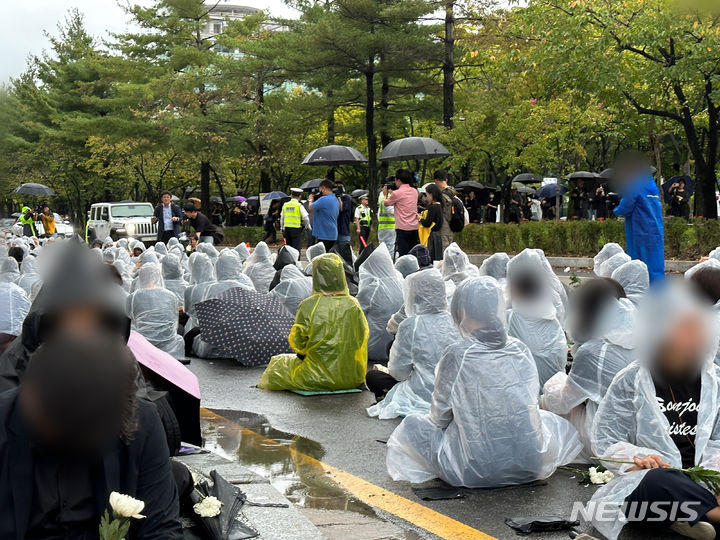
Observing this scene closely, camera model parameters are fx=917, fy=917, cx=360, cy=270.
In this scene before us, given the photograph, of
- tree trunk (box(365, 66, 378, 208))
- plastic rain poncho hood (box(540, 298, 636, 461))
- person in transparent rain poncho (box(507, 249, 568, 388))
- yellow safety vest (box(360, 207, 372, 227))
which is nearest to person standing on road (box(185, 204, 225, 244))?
yellow safety vest (box(360, 207, 372, 227))

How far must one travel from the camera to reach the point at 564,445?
549 centimetres

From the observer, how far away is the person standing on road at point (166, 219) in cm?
1834

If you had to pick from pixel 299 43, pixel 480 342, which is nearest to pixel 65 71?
pixel 299 43

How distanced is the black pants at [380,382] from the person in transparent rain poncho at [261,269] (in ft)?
16.8

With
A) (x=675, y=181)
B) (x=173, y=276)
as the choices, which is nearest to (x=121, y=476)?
(x=173, y=276)

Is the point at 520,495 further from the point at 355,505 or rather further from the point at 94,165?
the point at 94,165

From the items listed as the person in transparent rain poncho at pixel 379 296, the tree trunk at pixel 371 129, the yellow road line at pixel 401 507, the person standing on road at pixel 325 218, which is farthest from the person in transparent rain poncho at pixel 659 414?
the tree trunk at pixel 371 129

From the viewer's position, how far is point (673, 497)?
4141 mm

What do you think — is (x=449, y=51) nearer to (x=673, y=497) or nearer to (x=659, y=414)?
(x=659, y=414)

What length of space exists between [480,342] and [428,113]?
81.7ft

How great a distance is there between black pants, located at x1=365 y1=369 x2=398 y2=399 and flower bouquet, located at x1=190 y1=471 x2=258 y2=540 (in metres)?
3.30

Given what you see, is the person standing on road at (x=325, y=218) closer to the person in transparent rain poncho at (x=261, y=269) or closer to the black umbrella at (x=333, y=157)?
the person in transparent rain poncho at (x=261, y=269)

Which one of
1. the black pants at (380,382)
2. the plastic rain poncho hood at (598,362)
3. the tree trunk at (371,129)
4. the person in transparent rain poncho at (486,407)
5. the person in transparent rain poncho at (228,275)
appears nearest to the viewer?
the person in transparent rain poncho at (486,407)

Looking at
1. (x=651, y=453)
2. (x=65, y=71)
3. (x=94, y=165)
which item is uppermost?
(x=65, y=71)
